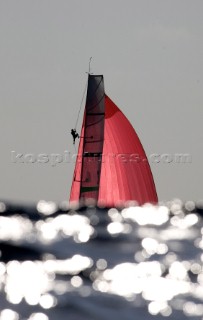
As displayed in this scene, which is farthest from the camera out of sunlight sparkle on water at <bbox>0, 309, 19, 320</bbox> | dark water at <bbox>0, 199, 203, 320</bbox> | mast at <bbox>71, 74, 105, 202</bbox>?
mast at <bbox>71, 74, 105, 202</bbox>

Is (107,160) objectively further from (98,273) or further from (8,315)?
(8,315)

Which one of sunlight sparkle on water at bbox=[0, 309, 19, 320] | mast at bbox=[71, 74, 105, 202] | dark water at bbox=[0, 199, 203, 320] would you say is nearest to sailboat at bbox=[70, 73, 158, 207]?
mast at bbox=[71, 74, 105, 202]

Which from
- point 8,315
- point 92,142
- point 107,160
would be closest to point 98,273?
point 8,315

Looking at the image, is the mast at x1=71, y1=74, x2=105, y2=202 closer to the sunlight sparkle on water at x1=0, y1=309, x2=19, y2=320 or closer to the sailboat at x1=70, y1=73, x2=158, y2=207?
the sailboat at x1=70, y1=73, x2=158, y2=207

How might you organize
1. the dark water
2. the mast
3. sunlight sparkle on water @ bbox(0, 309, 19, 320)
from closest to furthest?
sunlight sparkle on water @ bbox(0, 309, 19, 320) < the dark water < the mast

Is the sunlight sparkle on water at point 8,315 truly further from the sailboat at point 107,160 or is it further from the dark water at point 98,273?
the sailboat at point 107,160

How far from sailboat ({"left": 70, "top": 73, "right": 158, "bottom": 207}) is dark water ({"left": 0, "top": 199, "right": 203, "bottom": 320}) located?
22684mm

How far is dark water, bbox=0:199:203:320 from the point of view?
948cm

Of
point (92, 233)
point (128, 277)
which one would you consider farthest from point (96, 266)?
point (92, 233)

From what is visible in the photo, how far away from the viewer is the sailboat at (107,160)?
41531 millimetres

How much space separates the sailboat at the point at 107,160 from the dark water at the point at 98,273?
2268 cm

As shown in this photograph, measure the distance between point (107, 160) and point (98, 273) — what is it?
1300 inches

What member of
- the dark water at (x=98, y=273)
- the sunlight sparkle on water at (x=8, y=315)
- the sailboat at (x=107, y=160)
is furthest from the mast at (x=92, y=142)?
the sunlight sparkle on water at (x=8, y=315)

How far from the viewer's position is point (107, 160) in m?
44.8
